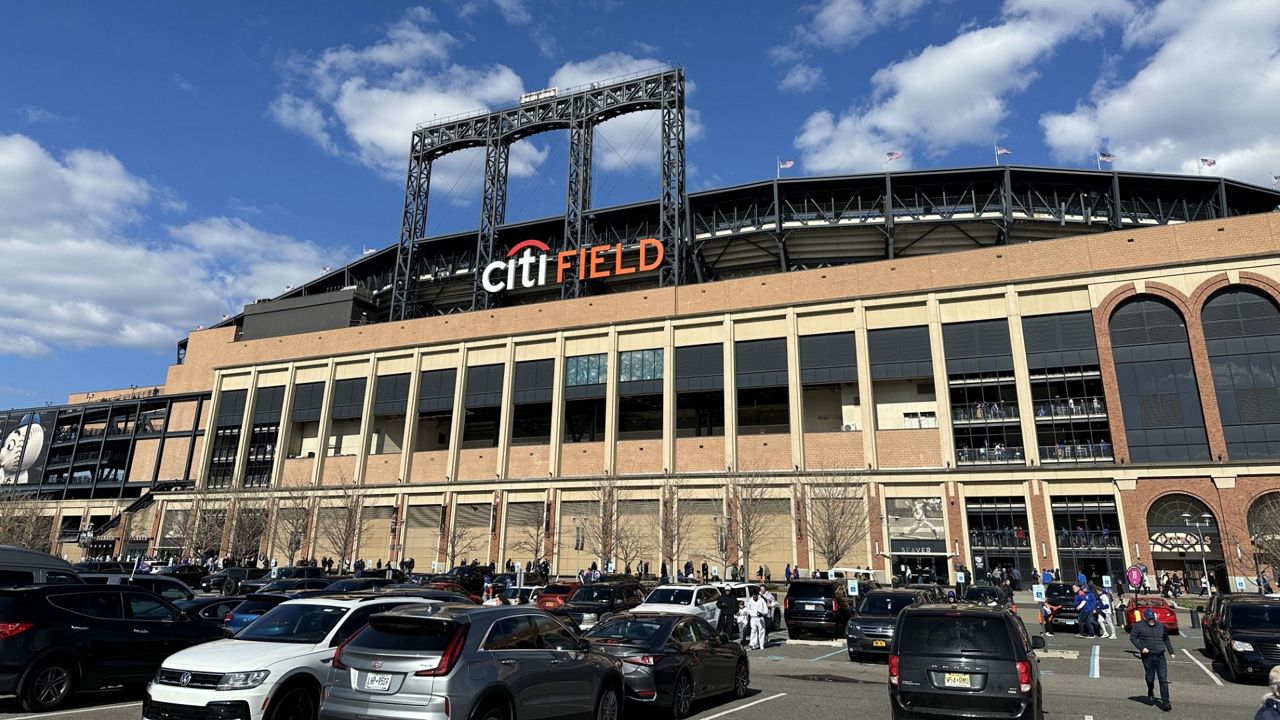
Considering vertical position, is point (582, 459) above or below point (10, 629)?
above

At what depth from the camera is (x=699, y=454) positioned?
163 feet

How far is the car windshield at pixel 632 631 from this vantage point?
38.4 feet

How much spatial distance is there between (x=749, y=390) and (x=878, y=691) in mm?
38469

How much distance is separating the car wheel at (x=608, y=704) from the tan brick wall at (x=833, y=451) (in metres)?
38.1

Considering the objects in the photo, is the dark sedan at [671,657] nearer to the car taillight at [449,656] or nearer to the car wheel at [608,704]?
the car wheel at [608,704]

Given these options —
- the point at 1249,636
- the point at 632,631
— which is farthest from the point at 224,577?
the point at 1249,636

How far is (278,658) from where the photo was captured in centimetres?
898

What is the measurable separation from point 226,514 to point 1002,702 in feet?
214

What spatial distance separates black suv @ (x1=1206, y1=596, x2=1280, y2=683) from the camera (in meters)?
15.2

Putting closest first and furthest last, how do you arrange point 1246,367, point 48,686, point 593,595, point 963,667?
point 963,667 → point 48,686 → point 593,595 → point 1246,367

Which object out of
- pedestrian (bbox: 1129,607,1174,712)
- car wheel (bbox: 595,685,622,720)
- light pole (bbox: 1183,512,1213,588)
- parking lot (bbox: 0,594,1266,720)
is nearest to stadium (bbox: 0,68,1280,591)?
light pole (bbox: 1183,512,1213,588)

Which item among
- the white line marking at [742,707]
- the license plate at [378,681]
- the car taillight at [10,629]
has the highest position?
the car taillight at [10,629]

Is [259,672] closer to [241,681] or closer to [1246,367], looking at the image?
[241,681]

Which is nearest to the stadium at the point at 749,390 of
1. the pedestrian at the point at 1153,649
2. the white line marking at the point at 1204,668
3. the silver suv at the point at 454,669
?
the white line marking at the point at 1204,668
